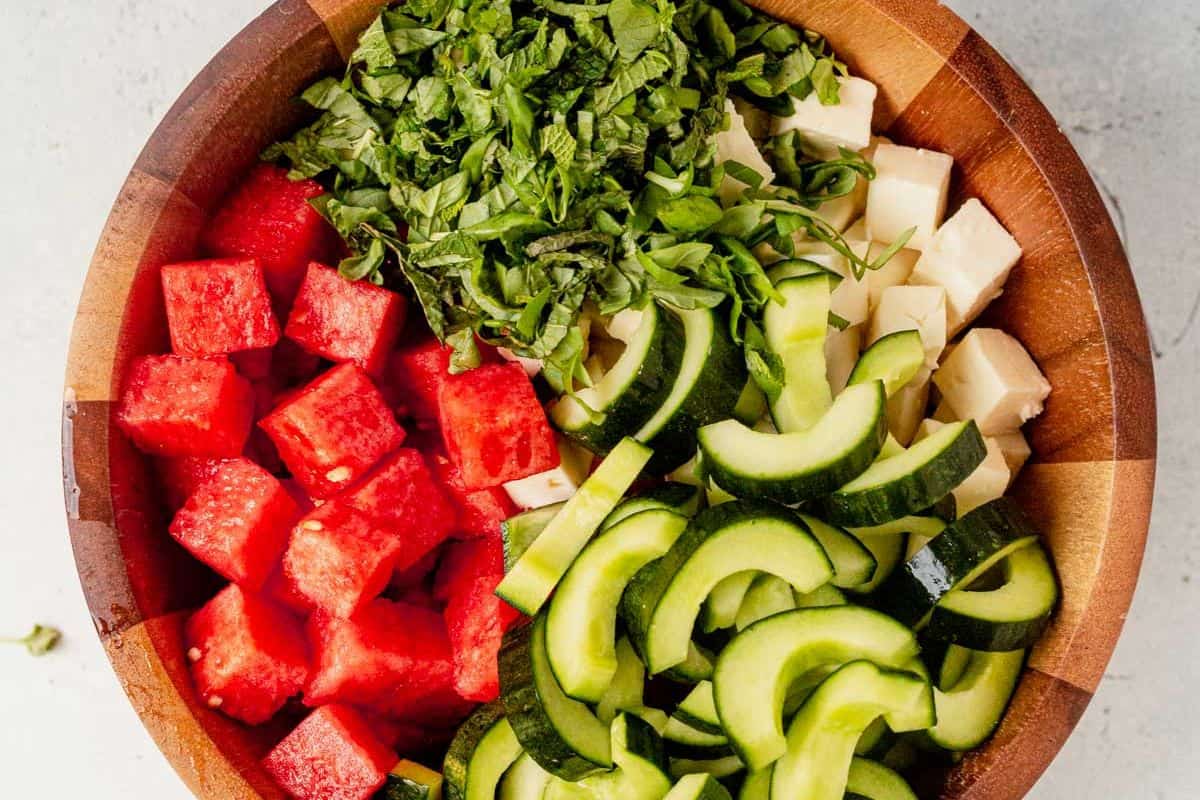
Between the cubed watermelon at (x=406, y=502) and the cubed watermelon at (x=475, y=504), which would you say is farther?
the cubed watermelon at (x=475, y=504)

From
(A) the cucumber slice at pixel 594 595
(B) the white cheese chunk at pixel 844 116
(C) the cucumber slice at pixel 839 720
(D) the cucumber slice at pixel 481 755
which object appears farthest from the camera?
(B) the white cheese chunk at pixel 844 116

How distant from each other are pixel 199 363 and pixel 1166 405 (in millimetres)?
2060

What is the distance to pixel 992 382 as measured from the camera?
73.9 inches

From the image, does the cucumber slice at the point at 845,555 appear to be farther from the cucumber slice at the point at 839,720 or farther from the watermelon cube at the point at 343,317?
the watermelon cube at the point at 343,317

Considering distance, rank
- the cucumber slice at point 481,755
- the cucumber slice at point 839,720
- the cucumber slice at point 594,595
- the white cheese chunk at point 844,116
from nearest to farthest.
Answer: the cucumber slice at point 839,720 → the cucumber slice at point 594,595 → the cucumber slice at point 481,755 → the white cheese chunk at point 844,116

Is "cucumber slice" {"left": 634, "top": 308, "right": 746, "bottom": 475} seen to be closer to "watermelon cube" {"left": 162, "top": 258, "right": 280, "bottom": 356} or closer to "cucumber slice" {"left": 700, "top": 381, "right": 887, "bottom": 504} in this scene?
"cucumber slice" {"left": 700, "top": 381, "right": 887, "bottom": 504}

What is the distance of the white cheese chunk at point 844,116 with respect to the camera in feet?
6.40

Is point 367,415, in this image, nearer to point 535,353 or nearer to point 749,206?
point 535,353

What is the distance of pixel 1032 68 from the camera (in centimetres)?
230

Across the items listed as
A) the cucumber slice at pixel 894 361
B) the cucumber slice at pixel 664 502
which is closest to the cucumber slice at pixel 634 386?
the cucumber slice at pixel 664 502

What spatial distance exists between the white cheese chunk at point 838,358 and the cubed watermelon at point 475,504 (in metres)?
0.67

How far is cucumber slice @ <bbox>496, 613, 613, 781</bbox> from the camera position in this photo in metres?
1.74

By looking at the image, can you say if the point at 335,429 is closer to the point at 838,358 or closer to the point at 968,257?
the point at 838,358

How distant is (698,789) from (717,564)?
1.20 ft
